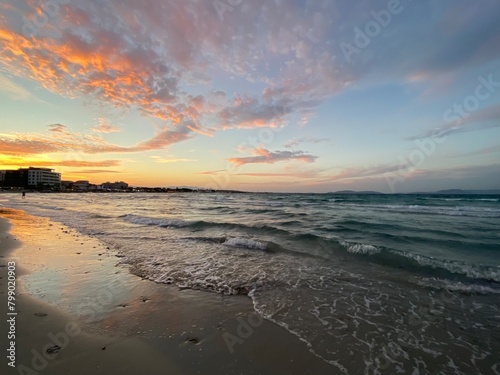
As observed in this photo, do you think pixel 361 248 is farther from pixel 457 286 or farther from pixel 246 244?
pixel 246 244

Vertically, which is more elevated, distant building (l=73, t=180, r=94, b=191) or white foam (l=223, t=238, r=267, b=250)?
distant building (l=73, t=180, r=94, b=191)

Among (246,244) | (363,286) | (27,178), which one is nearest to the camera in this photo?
(363,286)

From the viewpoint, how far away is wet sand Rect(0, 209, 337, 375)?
3477mm

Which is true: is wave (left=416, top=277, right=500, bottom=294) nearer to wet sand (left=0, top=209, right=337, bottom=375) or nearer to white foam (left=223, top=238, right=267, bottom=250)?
wet sand (left=0, top=209, right=337, bottom=375)

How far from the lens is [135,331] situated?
4.31 metres

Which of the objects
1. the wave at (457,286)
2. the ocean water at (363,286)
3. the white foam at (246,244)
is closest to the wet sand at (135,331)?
the ocean water at (363,286)

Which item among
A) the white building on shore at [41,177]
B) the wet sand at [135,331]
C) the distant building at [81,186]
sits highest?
the white building on shore at [41,177]

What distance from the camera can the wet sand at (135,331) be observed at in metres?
3.48

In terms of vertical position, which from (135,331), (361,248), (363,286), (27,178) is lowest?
(363,286)

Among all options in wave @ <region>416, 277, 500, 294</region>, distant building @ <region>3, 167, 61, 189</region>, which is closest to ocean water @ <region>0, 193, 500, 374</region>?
wave @ <region>416, 277, 500, 294</region>

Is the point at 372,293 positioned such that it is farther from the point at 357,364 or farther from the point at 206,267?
the point at 206,267

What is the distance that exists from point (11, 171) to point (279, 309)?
18814 centimetres

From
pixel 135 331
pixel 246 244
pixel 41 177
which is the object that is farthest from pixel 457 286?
pixel 41 177

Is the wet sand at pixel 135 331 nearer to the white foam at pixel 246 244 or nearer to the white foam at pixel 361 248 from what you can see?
the white foam at pixel 246 244
